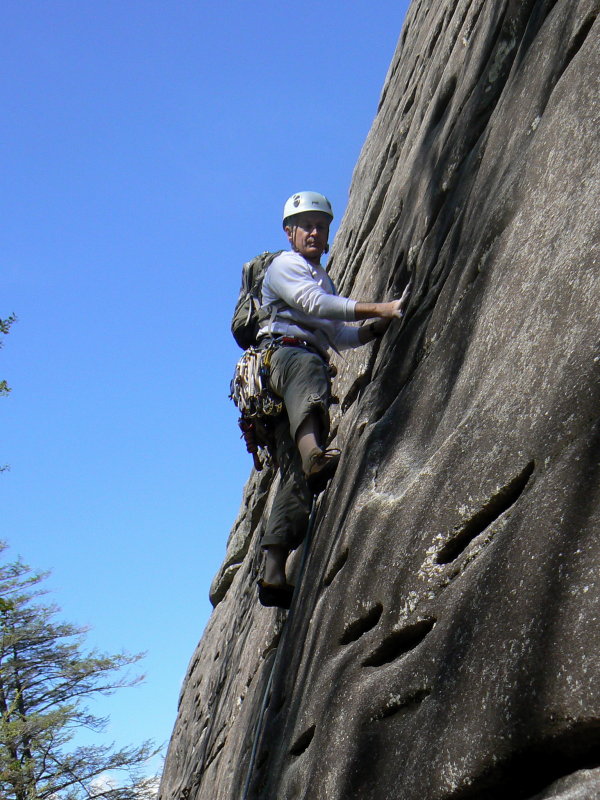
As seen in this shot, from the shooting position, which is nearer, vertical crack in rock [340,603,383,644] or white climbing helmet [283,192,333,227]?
vertical crack in rock [340,603,383,644]

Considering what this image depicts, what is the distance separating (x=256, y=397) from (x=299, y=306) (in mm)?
700

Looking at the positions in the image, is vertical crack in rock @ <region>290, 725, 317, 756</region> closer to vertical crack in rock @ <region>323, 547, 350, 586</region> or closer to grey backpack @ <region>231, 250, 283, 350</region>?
vertical crack in rock @ <region>323, 547, 350, 586</region>

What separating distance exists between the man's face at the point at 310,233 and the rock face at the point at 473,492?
585mm

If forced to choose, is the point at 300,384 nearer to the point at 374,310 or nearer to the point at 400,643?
the point at 374,310

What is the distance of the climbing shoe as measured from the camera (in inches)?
234

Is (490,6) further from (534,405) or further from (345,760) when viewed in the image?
(345,760)

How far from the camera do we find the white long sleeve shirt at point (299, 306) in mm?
6363

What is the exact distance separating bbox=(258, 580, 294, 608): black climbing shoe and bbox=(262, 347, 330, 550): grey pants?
27cm

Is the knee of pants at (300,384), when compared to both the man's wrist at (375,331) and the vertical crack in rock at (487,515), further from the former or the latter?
the vertical crack in rock at (487,515)

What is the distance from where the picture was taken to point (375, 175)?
9328 mm

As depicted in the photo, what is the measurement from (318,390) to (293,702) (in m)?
1.97

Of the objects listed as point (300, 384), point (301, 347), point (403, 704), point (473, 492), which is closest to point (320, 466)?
point (300, 384)

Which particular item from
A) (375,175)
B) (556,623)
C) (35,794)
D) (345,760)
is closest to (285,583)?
(345,760)

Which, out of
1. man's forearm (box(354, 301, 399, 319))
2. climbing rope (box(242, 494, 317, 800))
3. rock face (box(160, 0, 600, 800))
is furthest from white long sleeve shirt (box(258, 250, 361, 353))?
climbing rope (box(242, 494, 317, 800))
